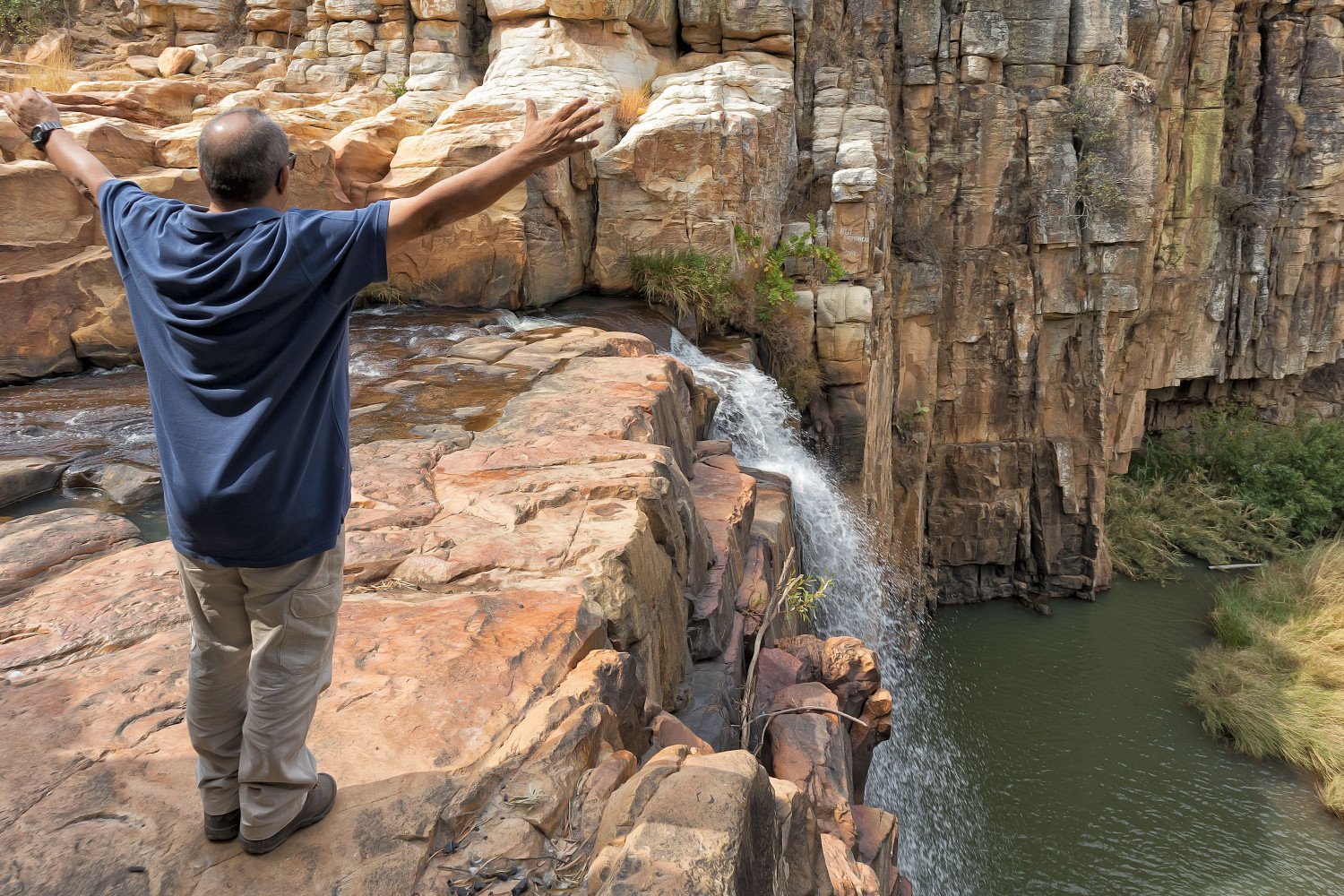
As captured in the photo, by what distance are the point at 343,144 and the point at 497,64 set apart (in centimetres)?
209

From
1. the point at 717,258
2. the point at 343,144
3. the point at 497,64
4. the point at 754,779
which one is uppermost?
the point at 497,64

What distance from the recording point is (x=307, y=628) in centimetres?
177

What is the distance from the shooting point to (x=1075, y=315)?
44.5ft

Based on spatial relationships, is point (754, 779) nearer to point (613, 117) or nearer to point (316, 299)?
point (316, 299)

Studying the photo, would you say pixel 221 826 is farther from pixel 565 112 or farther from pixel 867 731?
pixel 867 731

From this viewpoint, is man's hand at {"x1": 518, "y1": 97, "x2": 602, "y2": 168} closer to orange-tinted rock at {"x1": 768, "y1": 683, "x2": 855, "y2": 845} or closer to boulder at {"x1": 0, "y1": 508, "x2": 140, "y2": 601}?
orange-tinted rock at {"x1": 768, "y1": 683, "x2": 855, "y2": 845}

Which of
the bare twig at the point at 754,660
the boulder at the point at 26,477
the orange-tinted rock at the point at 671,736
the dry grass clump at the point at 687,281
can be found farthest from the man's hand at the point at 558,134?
the dry grass clump at the point at 687,281

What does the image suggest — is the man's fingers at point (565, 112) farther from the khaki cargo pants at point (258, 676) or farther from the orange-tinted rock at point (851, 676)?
the orange-tinted rock at point (851, 676)

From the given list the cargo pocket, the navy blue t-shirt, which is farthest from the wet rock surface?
the navy blue t-shirt

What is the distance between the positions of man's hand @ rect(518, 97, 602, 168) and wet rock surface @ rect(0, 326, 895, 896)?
4.76ft

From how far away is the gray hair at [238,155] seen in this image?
1604mm

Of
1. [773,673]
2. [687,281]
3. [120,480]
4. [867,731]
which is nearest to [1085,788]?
[867,731]

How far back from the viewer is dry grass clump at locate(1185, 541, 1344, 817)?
345 inches

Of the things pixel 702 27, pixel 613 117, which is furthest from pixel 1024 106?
pixel 613 117
